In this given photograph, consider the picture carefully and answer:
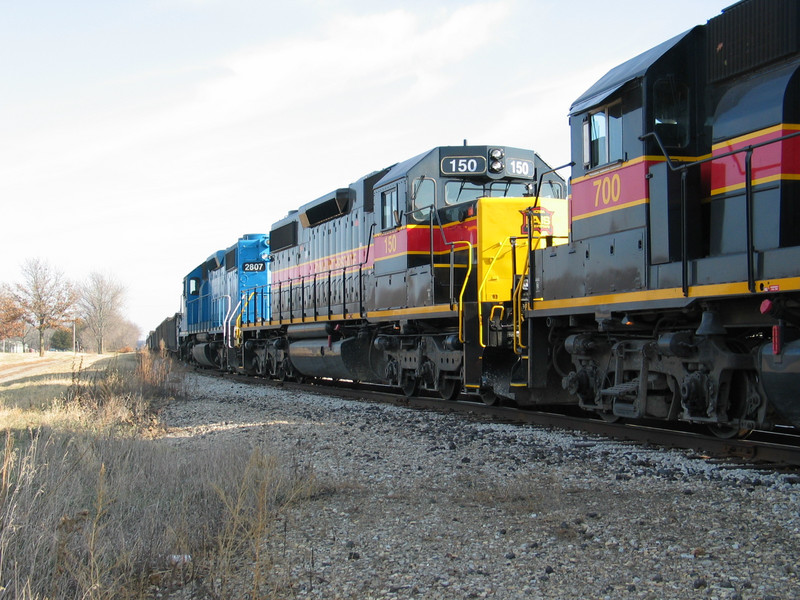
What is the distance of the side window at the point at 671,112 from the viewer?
21.6 feet

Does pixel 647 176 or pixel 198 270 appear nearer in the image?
pixel 647 176

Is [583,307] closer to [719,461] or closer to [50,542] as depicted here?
[719,461]

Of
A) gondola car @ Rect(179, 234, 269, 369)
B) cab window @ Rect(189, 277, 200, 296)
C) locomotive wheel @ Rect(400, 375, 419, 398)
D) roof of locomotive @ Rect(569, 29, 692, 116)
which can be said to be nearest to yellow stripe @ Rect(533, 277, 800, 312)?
roof of locomotive @ Rect(569, 29, 692, 116)

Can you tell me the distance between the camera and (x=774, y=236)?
5.49m

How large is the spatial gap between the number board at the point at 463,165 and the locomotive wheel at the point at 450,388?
3.13 metres

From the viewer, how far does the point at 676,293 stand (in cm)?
605

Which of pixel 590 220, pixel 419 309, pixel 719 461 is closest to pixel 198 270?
pixel 419 309

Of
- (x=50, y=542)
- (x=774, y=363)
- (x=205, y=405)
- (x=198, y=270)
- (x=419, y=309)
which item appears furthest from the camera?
(x=198, y=270)

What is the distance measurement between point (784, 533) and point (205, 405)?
9783mm

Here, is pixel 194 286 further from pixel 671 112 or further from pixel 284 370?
pixel 671 112

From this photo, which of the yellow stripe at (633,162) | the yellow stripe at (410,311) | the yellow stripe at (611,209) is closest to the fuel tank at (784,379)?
the yellow stripe at (611,209)

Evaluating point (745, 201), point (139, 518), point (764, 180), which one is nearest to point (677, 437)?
point (745, 201)

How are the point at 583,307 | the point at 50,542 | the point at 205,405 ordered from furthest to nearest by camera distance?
the point at 205,405, the point at 583,307, the point at 50,542

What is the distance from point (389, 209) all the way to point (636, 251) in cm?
573
